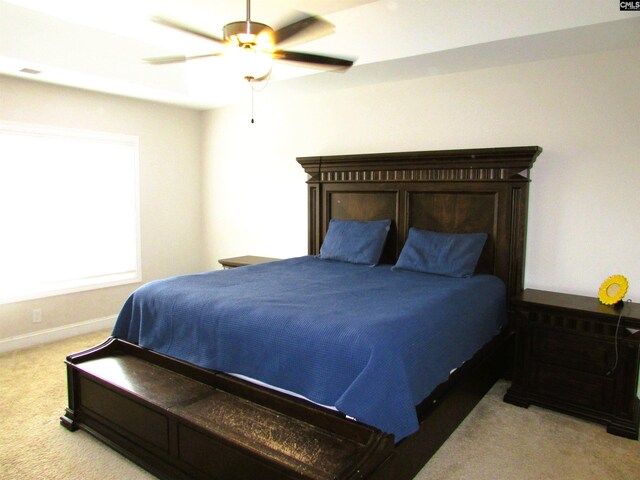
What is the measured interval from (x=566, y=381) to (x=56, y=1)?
435 cm

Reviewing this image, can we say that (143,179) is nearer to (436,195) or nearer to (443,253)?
(436,195)

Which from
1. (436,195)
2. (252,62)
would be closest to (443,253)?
(436,195)

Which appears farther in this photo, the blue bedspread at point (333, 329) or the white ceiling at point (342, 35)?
the white ceiling at point (342, 35)

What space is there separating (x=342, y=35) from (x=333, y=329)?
8.10 feet

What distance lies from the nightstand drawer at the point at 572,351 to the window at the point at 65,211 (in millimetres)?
3974

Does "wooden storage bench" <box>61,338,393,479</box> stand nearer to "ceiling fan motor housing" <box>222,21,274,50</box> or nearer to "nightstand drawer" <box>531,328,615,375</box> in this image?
"nightstand drawer" <box>531,328,615,375</box>

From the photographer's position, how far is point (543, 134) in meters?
Answer: 3.37

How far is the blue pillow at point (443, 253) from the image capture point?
3.33 metres

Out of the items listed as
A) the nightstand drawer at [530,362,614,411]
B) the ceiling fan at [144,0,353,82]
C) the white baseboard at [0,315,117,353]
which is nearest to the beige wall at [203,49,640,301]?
the nightstand drawer at [530,362,614,411]

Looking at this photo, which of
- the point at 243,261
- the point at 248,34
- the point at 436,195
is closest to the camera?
the point at 248,34

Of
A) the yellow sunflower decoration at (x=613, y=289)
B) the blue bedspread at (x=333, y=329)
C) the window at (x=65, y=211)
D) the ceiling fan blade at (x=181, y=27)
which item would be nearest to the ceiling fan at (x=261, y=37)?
the ceiling fan blade at (x=181, y=27)

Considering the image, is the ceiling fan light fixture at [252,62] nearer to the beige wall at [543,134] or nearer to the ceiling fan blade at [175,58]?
the ceiling fan blade at [175,58]

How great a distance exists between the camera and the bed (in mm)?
1902

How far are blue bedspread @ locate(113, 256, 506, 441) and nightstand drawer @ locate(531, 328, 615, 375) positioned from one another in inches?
12.2
